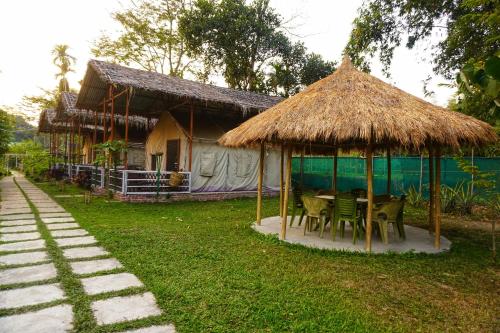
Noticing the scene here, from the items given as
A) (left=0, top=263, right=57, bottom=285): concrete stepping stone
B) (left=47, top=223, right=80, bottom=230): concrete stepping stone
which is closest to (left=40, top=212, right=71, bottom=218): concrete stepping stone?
(left=47, top=223, right=80, bottom=230): concrete stepping stone

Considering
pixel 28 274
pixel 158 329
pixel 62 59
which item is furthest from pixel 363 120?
pixel 62 59

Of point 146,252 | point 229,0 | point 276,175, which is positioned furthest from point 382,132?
point 229,0

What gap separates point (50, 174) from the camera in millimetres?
18609

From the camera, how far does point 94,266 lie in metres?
4.21

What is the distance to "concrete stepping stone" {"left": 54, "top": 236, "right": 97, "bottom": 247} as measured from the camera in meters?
5.24

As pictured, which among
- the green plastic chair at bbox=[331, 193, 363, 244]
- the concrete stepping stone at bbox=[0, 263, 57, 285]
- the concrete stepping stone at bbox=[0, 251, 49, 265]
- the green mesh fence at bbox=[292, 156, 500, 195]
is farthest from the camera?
the green mesh fence at bbox=[292, 156, 500, 195]

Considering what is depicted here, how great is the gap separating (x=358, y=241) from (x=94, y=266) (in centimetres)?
464

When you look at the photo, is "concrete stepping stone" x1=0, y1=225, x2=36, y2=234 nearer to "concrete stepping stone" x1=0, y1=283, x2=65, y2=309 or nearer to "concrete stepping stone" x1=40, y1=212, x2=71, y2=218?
"concrete stepping stone" x1=40, y1=212, x2=71, y2=218

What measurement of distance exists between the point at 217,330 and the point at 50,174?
1984cm

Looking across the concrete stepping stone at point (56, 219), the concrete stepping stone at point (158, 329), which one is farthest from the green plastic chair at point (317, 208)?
the concrete stepping stone at point (56, 219)

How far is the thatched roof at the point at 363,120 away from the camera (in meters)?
4.97

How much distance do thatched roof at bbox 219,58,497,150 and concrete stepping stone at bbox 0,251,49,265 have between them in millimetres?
3918

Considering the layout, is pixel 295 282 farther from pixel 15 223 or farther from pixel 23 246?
pixel 15 223

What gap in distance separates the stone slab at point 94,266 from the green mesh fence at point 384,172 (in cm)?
1088
